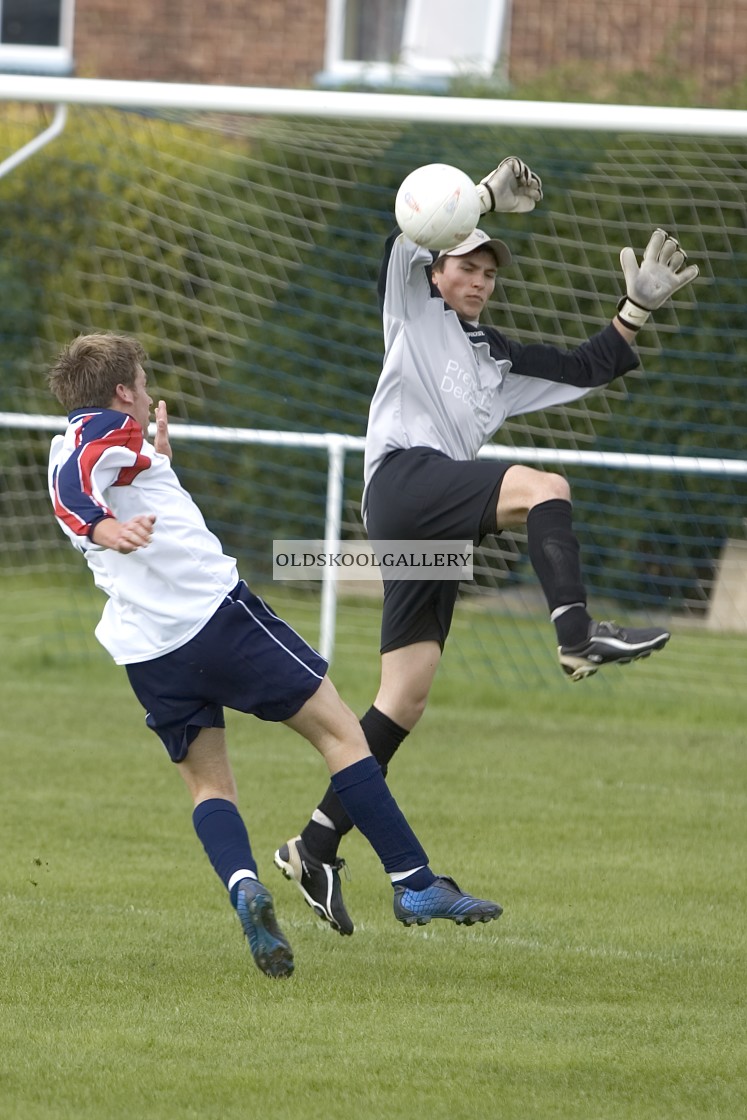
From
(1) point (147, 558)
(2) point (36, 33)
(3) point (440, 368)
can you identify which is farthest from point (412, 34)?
(1) point (147, 558)

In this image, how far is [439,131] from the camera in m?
11.6

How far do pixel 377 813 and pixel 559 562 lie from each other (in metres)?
0.90

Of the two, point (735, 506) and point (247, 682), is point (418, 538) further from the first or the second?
point (735, 506)

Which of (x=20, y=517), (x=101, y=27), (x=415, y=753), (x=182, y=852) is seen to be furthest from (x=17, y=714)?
(x=101, y=27)

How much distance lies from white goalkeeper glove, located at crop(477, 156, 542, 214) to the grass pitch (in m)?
2.39

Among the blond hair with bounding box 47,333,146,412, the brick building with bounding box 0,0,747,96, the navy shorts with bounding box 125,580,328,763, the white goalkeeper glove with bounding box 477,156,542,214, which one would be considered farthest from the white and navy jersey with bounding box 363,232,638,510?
the brick building with bounding box 0,0,747,96

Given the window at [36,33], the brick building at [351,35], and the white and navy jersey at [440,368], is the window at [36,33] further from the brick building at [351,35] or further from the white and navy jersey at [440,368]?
the white and navy jersey at [440,368]

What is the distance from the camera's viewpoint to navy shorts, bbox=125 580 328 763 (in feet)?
15.6

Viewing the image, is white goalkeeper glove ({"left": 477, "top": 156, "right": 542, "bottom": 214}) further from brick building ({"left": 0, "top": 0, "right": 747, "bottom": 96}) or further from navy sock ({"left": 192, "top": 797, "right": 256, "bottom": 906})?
brick building ({"left": 0, "top": 0, "right": 747, "bottom": 96})

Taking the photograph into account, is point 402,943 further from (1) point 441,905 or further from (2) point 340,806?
(1) point 441,905

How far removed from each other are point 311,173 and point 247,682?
8756 mm

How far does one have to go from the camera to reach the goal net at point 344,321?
11711mm

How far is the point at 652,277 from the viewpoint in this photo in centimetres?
571

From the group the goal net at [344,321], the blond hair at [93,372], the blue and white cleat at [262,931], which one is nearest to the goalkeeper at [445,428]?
the blue and white cleat at [262,931]
